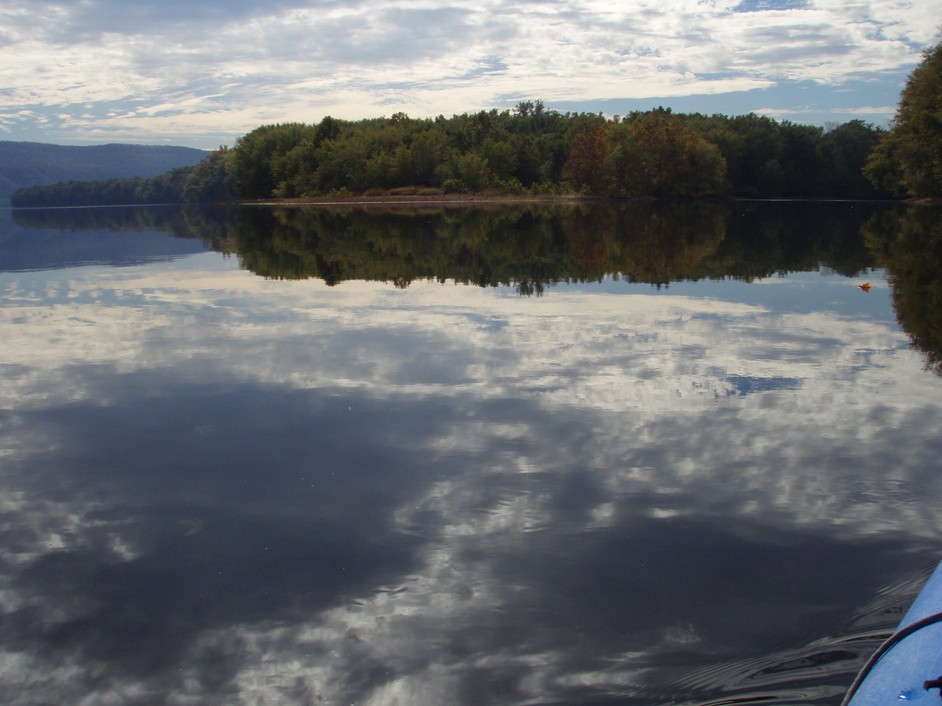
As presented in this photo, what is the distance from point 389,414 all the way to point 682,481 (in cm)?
326

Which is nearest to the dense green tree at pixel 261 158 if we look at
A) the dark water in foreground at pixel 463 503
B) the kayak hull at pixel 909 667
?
the dark water in foreground at pixel 463 503

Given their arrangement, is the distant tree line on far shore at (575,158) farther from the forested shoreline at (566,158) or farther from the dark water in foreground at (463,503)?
the dark water in foreground at (463,503)

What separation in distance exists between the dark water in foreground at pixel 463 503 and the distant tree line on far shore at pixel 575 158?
248ft

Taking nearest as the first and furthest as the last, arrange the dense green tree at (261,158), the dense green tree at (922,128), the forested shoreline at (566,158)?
the dense green tree at (922,128), the forested shoreline at (566,158), the dense green tree at (261,158)

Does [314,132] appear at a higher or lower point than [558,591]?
higher

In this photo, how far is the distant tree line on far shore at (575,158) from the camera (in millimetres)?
93312

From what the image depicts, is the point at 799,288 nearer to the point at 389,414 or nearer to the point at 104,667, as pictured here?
the point at 389,414

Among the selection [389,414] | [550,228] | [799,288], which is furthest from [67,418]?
[550,228]

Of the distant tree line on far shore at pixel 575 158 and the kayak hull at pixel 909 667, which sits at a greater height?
the distant tree line on far shore at pixel 575 158

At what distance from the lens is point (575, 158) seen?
9906cm

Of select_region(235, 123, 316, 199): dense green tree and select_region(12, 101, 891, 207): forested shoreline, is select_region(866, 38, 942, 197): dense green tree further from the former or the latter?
select_region(235, 123, 316, 199): dense green tree

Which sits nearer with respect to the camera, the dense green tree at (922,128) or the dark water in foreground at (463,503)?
the dark water in foreground at (463,503)

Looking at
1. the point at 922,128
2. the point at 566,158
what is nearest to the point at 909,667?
the point at 922,128

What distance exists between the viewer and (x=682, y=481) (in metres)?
6.70
